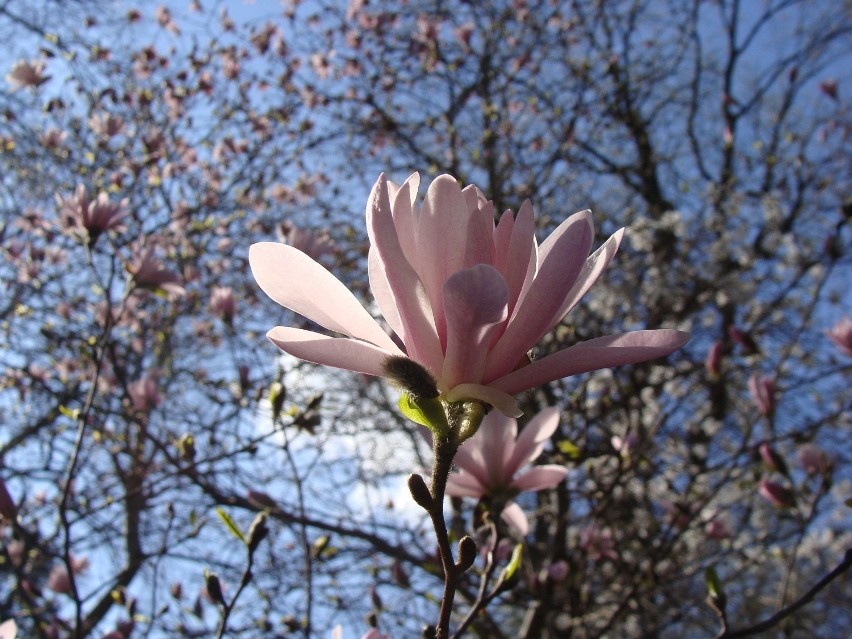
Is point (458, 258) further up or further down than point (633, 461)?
further down

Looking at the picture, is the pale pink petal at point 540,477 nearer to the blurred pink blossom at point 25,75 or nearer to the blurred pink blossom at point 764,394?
the blurred pink blossom at point 764,394

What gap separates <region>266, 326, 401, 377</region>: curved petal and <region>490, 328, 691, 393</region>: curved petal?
4.9 inches

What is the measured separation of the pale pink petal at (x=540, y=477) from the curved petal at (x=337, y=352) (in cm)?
66

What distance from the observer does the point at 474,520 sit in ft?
3.91

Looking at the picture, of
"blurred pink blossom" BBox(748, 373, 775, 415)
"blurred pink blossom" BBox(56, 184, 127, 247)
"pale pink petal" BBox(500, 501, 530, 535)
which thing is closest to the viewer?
"pale pink petal" BBox(500, 501, 530, 535)

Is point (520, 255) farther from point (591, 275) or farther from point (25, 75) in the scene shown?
point (25, 75)

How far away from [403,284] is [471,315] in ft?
0.29

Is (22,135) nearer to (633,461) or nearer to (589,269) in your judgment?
(633,461)

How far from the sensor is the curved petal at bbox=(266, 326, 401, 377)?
600mm

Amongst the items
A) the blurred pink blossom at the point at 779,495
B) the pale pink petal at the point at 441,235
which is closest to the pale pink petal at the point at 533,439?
Result: the pale pink petal at the point at 441,235

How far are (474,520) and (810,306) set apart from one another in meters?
1.40

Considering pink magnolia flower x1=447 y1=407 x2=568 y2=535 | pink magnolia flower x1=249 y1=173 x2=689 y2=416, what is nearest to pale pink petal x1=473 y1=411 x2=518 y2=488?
pink magnolia flower x1=447 y1=407 x2=568 y2=535

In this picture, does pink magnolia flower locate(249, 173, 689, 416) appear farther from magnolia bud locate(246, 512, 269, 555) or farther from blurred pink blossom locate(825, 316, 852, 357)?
blurred pink blossom locate(825, 316, 852, 357)

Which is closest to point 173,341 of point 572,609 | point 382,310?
point 572,609
